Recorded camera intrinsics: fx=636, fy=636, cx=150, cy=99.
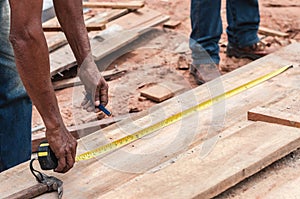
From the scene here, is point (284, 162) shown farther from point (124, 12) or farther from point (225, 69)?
point (124, 12)

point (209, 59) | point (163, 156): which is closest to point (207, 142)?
point (163, 156)

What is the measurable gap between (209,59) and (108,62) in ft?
3.23

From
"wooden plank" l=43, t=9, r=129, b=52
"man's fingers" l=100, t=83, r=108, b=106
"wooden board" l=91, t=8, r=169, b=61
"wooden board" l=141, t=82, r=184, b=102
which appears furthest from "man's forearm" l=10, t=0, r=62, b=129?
"wooden plank" l=43, t=9, r=129, b=52

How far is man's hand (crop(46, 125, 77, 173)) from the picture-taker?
2.55 meters

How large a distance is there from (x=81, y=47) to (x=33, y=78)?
0.66m

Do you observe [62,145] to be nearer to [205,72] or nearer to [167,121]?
[167,121]

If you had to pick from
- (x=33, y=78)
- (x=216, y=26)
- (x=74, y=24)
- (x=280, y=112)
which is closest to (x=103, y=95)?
(x=74, y=24)

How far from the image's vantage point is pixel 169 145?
3033 millimetres

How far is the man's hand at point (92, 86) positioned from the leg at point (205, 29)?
6.98 ft

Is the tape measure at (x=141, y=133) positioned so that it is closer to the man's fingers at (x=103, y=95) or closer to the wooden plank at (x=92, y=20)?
the man's fingers at (x=103, y=95)

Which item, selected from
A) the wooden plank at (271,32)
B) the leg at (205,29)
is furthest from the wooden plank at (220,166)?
the wooden plank at (271,32)

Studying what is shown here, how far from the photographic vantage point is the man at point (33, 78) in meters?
2.36

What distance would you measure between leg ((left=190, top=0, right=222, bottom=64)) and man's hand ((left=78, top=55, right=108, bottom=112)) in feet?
6.98

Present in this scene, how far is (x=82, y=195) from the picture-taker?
2.64m
